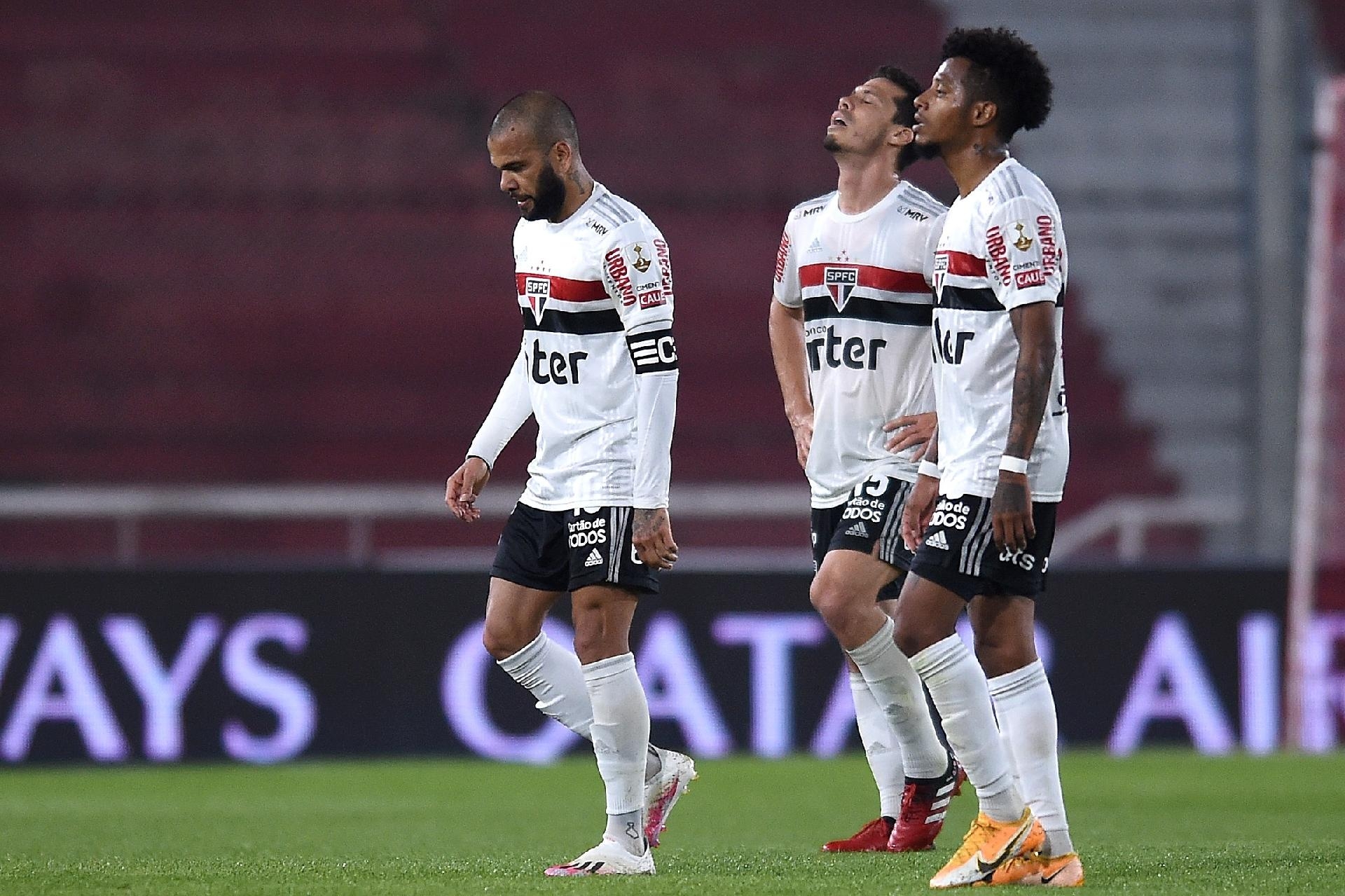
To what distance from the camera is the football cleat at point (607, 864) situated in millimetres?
4504

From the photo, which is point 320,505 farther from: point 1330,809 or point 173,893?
point 173,893

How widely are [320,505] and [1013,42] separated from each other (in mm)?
6613

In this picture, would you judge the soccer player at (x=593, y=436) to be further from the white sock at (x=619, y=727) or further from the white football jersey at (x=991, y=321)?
the white football jersey at (x=991, y=321)

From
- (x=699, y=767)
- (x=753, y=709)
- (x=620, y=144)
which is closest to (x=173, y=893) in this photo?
(x=699, y=767)

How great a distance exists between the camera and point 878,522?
5.20 m

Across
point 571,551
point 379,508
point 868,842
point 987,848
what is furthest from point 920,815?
point 379,508

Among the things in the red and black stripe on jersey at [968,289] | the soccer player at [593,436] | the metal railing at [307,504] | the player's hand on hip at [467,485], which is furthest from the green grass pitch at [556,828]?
the metal railing at [307,504]

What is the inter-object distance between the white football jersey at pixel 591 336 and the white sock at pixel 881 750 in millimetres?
1090

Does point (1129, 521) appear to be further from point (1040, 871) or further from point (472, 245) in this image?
point (1040, 871)

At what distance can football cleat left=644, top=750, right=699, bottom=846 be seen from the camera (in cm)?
496

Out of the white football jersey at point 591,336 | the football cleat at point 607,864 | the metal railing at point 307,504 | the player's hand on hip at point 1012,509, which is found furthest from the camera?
the metal railing at point 307,504

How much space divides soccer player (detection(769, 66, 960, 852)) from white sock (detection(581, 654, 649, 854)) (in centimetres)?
72

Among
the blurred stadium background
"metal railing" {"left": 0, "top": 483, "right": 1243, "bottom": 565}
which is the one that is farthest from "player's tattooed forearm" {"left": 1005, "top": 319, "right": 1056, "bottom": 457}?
the blurred stadium background

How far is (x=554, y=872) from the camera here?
4492 millimetres
